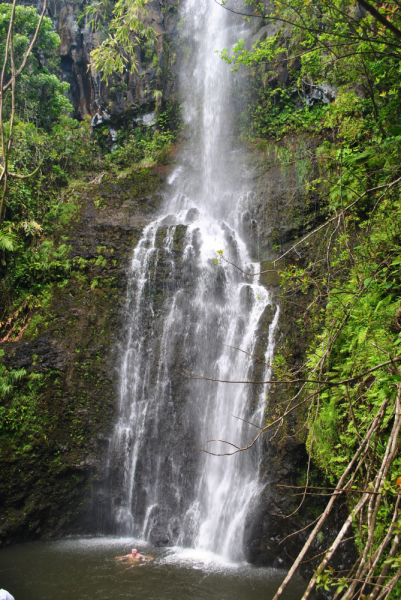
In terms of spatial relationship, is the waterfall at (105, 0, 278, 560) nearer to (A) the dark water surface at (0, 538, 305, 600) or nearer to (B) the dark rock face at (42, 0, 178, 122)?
(A) the dark water surface at (0, 538, 305, 600)

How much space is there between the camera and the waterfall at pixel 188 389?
318 inches

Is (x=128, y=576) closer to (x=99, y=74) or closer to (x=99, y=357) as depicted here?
(x=99, y=357)

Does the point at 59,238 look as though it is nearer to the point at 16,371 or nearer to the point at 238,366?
the point at 16,371

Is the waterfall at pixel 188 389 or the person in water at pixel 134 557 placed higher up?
the waterfall at pixel 188 389

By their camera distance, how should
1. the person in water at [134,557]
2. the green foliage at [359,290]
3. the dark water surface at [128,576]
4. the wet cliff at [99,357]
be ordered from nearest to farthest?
the green foliage at [359,290] → the dark water surface at [128,576] → the person in water at [134,557] → the wet cliff at [99,357]

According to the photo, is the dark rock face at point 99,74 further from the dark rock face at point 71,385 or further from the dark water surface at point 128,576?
the dark water surface at point 128,576

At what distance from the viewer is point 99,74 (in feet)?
57.7

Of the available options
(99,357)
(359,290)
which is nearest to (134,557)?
(99,357)

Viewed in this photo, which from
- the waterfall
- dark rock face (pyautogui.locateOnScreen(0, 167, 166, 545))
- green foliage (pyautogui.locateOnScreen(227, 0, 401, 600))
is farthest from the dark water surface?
green foliage (pyautogui.locateOnScreen(227, 0, 401, 600))

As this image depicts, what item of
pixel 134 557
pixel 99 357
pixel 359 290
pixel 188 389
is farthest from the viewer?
pixel 99 357

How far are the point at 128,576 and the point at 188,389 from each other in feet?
13.2

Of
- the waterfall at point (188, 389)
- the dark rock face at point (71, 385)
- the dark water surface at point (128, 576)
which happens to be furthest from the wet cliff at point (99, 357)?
the dark water surface at point (128, 576)

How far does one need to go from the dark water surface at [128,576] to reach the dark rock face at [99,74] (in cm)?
1654

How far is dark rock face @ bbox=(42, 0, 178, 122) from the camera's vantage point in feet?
56.0
